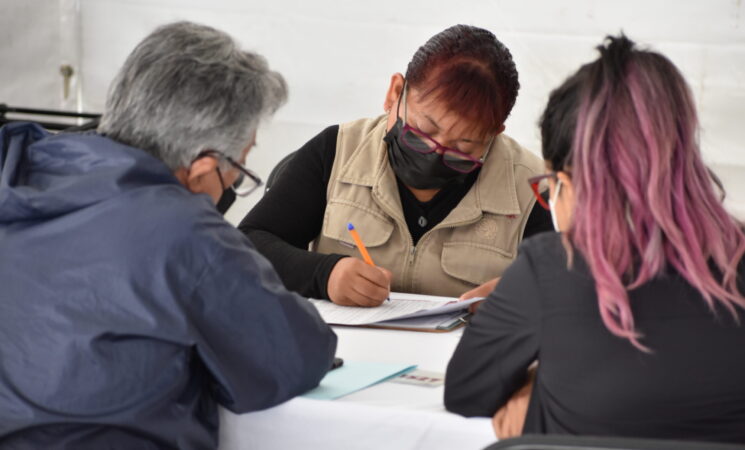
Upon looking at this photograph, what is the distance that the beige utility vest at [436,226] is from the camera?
2.16 meters

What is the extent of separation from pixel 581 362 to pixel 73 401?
0.68 meters

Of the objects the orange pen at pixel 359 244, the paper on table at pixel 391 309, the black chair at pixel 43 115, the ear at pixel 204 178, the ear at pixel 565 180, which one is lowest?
the black chair at pixel 43 115

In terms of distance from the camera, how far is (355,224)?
2193 millimetres

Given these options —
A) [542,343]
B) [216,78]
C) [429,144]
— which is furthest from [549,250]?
[429,144]

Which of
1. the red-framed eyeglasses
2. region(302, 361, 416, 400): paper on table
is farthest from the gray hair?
the red-framed eyeglasses

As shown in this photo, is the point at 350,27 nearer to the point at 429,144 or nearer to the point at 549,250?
the point at 429,144

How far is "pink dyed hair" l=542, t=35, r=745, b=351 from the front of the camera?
116 cm

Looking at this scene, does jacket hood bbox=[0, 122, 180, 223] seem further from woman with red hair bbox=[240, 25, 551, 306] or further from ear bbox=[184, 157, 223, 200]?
woman with red hair bbox=[240, 25, 551, 306]

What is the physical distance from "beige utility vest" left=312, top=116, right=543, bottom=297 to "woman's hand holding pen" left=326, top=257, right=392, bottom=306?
0.23 m

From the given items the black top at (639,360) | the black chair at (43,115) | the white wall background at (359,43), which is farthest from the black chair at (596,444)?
the white wall background at (359,43)

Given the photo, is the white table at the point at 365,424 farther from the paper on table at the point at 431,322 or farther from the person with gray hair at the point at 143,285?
the paper on table at the point at 431,322

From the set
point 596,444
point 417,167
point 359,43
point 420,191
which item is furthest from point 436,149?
point 359,43

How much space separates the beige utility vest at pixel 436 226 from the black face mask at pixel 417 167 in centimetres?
5

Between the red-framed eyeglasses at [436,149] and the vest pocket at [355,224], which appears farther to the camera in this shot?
the vest pocket at [355,224]
